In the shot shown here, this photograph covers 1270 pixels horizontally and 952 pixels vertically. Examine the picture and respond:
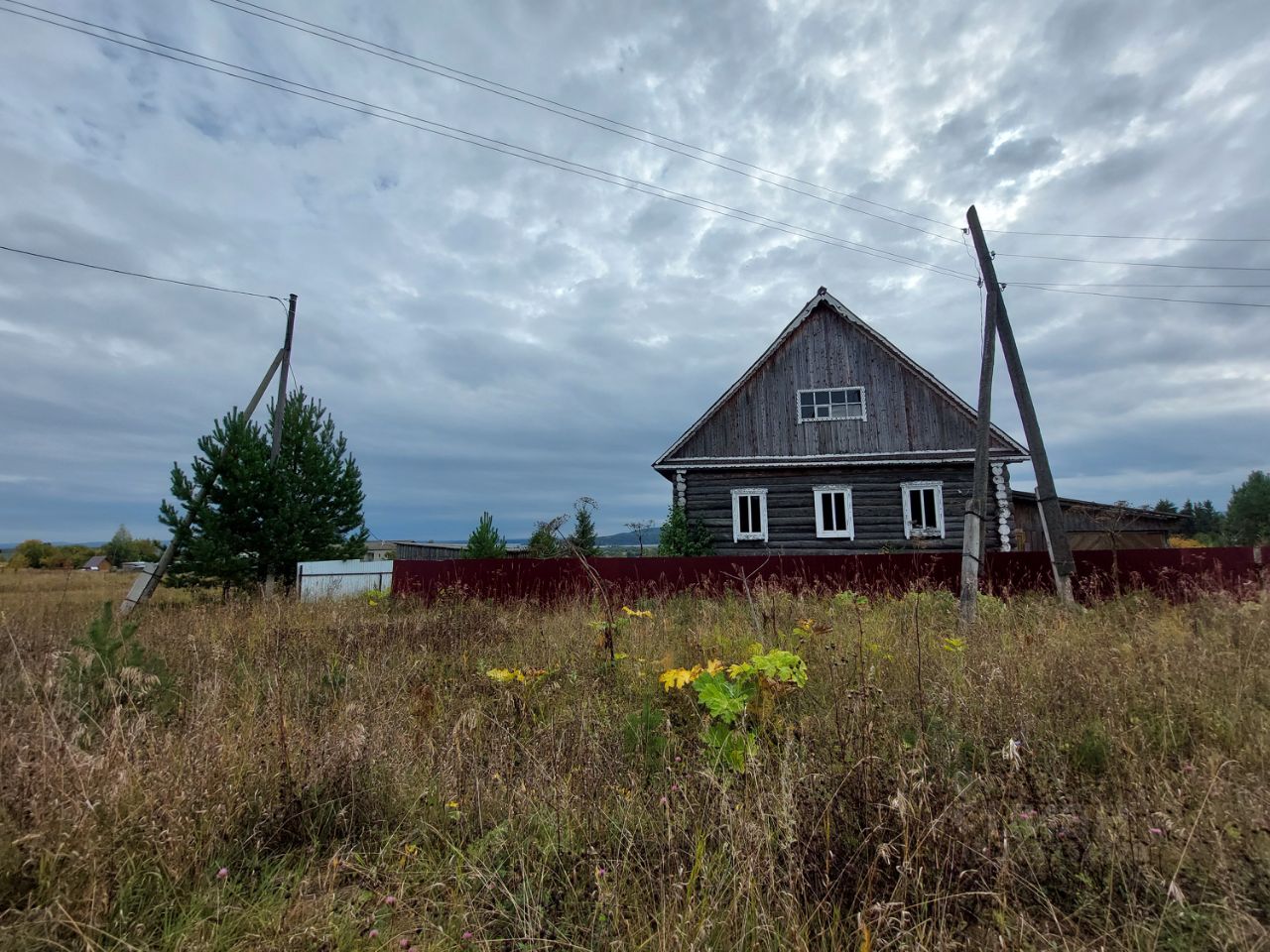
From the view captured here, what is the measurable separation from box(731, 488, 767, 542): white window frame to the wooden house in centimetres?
4

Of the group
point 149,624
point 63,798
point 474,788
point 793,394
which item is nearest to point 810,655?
Answer: point 474,788

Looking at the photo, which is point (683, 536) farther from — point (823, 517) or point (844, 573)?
point (844, 573)

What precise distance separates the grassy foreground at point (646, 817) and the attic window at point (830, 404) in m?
13.4

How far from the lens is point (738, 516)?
16.8 m

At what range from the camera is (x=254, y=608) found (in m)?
8.17

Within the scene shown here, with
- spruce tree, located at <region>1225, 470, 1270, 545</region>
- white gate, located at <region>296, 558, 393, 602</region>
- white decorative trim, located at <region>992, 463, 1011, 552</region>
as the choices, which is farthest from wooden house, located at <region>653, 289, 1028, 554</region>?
spruce tree, located at <region>1225, 470, 1270, 545</region>

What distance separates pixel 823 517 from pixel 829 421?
9.16 feet

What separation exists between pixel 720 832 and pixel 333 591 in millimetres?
12671

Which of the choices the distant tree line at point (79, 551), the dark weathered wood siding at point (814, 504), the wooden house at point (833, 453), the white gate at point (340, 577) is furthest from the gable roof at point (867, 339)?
the distant tree line at point (79, 551)

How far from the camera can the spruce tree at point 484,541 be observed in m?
18.0

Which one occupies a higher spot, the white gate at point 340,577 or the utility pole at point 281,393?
the utility pole at point 281,393

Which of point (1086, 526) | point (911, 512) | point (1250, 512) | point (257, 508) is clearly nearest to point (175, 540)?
point (257, 508)

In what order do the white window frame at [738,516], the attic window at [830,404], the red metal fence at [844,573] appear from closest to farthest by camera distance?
the red metal fence at [844,573], the white window frame at [738,516], the attic window at [830,404]

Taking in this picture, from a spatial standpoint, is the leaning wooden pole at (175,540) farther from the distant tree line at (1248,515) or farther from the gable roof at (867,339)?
the distant tree line at (1248,515)
